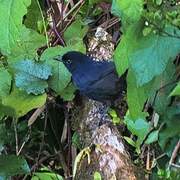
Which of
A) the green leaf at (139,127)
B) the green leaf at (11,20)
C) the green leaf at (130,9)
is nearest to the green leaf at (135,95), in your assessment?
the green leaf at (139,127)

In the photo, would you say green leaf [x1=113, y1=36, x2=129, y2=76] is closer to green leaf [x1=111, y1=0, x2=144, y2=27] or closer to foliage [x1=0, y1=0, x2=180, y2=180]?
foliage [x1=0, y1=0, x2=180, y2=180]

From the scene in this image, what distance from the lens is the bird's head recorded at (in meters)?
2.88

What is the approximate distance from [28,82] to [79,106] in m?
0.36

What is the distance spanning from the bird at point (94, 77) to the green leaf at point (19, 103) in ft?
0.77

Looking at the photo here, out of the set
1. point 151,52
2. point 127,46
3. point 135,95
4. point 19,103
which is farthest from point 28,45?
point 151,52

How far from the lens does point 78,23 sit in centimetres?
290

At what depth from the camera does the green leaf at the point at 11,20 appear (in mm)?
2035

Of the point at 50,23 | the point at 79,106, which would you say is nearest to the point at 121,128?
the point at 79,106

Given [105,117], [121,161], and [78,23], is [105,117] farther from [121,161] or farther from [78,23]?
[78,23]

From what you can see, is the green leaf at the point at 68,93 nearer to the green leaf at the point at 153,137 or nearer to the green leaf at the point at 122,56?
the green leaf at the point at 153,137

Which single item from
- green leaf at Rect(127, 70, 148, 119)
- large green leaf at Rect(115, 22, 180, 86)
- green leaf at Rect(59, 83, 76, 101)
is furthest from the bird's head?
large green leaf at Rect(115, 22, 180, 86)

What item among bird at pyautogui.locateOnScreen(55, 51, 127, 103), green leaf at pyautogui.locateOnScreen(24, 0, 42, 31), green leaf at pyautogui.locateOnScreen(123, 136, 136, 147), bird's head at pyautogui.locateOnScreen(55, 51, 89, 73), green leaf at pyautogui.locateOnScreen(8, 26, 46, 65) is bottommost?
green leaf at pyautogui.locateOnScreen(123, 136, 136, 147)

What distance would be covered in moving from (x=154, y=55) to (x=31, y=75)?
1.06 metres

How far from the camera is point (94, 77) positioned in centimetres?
308
